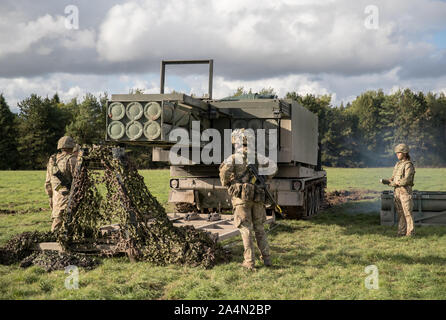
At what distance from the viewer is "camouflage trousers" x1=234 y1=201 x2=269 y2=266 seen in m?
7.16

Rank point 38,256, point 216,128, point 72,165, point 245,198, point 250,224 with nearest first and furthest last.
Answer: point 245,198 < point 250,224 < point 38,256 < point 72,165 < point 216,128

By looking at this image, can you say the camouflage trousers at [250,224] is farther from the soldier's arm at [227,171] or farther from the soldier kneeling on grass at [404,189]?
the soldier kneeling on grass at [404,189]

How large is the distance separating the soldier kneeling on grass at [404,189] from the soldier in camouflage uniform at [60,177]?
633 cm

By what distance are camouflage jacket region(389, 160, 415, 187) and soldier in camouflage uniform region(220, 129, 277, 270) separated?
467 centimetres

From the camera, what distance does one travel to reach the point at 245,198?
7.20 metres

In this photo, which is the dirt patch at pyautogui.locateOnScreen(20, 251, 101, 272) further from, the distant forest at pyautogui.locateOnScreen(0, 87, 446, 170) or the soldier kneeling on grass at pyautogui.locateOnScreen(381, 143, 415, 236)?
the distant forest at pyautogui.locateOnScreen(0, 87, 446, 170)

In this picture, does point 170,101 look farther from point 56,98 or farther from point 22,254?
point 56,98

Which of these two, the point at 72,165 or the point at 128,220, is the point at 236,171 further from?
the point at 72,165

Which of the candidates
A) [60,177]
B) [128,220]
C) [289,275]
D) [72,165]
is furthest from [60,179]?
[289,275]

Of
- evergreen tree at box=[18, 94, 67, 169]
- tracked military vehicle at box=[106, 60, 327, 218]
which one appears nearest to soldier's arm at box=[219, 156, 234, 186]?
tracked military vehicle at box=[106, 60, 327, 218]

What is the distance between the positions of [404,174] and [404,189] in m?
0.33

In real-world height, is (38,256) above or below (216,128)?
below

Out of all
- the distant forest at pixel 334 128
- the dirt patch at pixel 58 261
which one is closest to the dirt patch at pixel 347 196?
the dirt patch at pixel 58 261
